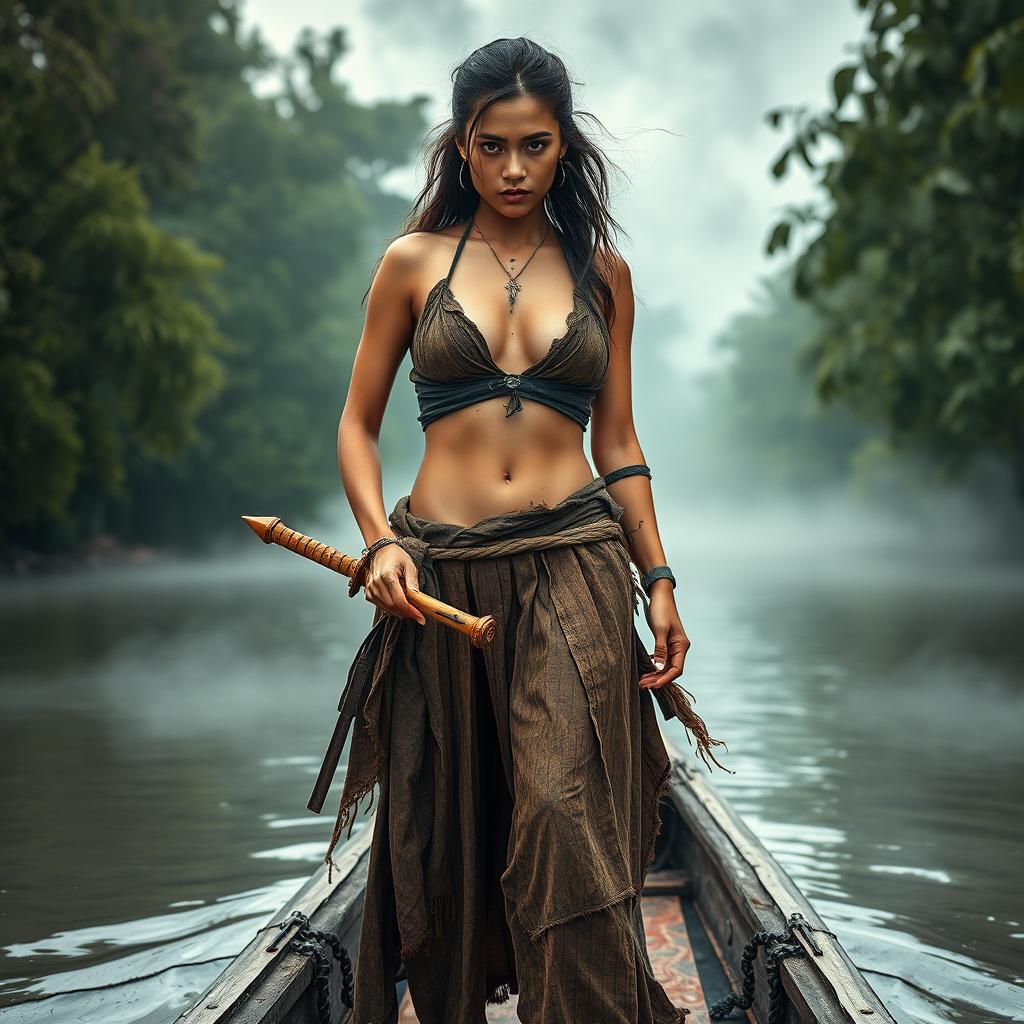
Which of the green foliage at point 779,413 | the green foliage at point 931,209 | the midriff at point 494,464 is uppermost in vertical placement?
the green foliage at point 779,413

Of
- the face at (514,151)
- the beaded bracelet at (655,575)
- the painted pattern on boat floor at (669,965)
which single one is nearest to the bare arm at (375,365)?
the face at (514,151)

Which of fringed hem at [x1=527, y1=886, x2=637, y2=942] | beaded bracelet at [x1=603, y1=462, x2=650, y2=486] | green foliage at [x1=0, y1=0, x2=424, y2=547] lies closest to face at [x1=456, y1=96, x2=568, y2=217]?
beaded bracelet at [x1=603, y1=462, x2=650, y2=486]

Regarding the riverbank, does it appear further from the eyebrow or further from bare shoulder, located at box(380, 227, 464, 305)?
the eyebrow

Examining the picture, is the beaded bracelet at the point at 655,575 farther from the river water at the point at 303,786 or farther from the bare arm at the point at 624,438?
the river water at the point at 303,786

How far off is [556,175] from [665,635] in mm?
1011

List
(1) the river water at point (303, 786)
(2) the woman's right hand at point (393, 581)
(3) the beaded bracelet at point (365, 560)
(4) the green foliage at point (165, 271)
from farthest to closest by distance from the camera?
1. (4) the green foliage at point (165, 271)
2. (1) the river water at point (303, 786)
3. (3) the beaded bracelet at point (365, 560)
4. (2) the woman's right hand at point (393, 581)

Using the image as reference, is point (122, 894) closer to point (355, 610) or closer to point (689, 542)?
point (355, 610)

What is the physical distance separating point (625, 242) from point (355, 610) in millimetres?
15217

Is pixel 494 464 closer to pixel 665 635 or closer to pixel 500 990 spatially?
pixel 665 635

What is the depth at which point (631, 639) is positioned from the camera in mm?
3135

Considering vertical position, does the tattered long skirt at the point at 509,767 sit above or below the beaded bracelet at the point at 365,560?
below

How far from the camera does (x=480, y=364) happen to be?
3090mm

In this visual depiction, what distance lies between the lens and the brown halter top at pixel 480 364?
3072 millimetres

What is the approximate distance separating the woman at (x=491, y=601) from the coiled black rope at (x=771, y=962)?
290 millimetres
